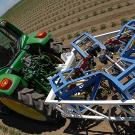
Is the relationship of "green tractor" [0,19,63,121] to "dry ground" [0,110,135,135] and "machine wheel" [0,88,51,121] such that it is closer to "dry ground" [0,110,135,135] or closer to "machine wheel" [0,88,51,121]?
"machine wheel" [0,88,51,121]

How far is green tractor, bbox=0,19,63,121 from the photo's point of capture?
6473 mm

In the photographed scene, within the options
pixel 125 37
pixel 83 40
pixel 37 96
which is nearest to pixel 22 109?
pixel 37 96

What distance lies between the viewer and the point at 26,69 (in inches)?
281

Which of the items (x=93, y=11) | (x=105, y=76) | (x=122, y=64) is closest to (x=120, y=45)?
(x=122, y=64)

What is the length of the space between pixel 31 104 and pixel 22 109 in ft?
1.81

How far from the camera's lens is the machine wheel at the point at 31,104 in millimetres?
6320

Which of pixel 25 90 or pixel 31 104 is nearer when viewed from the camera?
pixel 31 104

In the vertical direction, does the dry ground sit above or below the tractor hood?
below

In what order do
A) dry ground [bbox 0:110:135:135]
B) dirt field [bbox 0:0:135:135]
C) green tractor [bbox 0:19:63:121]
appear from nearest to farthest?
1. dry ground [bbox 0:110:135:135]
2. dirt field [bbox 0:0:135:135]
3. green tractor [bbox 0:19:63:121]

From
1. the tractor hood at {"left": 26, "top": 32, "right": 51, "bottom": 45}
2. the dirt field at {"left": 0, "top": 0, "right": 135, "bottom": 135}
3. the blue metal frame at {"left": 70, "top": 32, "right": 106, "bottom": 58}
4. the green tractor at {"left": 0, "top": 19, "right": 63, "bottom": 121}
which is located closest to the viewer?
the dirt field at {"left": 0, "top": 0, "right": 135, "bottom": 135}

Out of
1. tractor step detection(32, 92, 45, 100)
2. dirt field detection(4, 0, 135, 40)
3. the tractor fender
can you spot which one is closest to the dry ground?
tractor step detection(32, 92, 45, 100)

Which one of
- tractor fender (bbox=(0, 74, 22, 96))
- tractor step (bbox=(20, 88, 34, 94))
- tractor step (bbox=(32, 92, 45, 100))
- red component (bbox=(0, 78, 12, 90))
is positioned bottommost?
tractor step (bbox=(32, 92, 45, 100))

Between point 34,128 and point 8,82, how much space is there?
107 centimetres

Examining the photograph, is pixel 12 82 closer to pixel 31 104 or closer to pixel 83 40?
pixel 31 104
